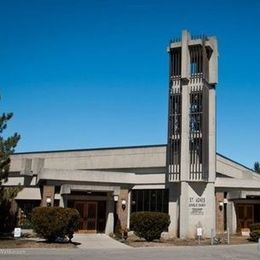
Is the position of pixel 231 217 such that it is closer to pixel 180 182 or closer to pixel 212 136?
pixel 180 182

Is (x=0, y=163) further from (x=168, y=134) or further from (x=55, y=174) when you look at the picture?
(x=168, y=134)

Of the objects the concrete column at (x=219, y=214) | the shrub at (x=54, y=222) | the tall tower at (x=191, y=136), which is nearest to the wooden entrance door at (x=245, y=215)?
the concrete column at (x=219, y=214)

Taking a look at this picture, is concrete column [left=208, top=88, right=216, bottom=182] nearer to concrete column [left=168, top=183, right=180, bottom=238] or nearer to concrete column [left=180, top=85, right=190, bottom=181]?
concrete column [left=180, top=85, right=190, bottom=181]

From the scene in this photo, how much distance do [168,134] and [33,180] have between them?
11835 millimetres

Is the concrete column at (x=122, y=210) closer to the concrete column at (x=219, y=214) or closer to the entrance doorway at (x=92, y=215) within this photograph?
the entrance doorway at (x=92, y=215)

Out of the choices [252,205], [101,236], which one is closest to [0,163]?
[101,236]

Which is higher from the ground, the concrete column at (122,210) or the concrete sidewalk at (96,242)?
the concrete column at (122,210)

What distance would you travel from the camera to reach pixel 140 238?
3034 centimetres

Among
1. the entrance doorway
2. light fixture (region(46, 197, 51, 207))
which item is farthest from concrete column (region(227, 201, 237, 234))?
light fixture (region(46, 197, 51, 207))

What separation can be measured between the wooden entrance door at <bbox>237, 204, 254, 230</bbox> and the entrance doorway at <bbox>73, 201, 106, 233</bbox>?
1138 cm

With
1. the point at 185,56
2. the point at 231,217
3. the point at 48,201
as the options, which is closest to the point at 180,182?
the point at 231,217

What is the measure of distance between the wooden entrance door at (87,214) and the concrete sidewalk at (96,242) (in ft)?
4.38

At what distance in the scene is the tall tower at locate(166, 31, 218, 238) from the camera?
109ft

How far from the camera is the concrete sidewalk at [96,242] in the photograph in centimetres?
2627
